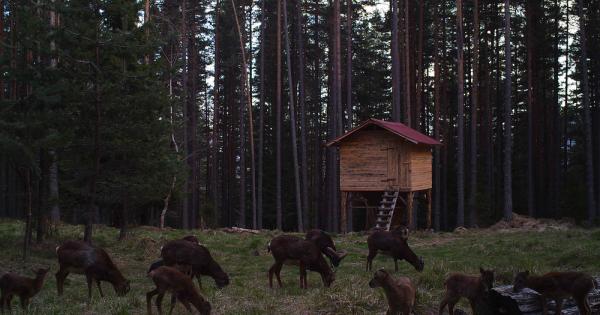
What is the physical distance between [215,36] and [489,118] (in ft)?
74.0

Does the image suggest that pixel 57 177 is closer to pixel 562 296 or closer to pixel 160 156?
pixel 160 156

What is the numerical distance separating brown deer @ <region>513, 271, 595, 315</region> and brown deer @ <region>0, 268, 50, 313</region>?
28.4ft

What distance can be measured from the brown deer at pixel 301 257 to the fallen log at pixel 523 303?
13.6 feet

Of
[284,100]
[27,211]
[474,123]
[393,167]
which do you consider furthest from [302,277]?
[284,100]

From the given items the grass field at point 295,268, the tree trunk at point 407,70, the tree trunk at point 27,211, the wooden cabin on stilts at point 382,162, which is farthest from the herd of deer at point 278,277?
the tree trunk at point 407,70

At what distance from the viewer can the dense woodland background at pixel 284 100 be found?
17000mm

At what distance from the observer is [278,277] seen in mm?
12680

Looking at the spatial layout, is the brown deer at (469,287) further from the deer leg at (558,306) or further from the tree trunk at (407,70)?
the tree trunk at (407,70)

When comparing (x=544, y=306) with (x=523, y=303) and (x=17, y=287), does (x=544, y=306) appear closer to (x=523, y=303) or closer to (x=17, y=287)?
(x=523, y=303)

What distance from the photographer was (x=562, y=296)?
871 centimetres

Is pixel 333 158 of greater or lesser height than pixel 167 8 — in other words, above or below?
below

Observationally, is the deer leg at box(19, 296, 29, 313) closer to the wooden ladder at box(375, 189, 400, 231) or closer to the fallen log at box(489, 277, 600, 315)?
the fallen log at box(489, 277, 600, 315)

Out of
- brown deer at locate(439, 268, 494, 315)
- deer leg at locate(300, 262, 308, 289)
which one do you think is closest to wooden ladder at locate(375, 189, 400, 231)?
deer leg at locate(300, 262, 308, 289)

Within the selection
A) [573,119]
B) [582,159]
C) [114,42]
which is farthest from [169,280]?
[573,119]
